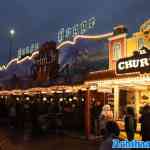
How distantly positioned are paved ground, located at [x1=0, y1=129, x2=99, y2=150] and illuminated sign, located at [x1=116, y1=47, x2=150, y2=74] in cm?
353

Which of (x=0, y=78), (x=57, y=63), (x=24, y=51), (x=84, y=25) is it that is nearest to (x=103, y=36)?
(x=84, y=25)

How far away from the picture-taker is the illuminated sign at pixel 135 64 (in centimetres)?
1501

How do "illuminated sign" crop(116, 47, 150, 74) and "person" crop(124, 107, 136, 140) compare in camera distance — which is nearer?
"person" crop(124, 107, 136, 140)

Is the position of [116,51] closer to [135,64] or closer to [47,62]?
[135,64]

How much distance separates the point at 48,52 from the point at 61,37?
151cm

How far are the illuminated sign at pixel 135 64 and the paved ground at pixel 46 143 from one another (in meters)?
3.53

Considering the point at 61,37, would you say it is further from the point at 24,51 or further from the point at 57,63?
the point at 24,51

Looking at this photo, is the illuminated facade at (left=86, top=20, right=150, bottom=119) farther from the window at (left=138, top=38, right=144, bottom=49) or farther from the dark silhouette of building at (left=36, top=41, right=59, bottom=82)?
the dark silhouette of building at (left=36, top=41, right=59, bottom=82)

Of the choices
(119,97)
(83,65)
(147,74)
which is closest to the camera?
(147,74)

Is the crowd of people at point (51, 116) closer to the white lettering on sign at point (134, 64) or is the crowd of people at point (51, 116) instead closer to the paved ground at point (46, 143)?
the paved ground at point (46, 143)

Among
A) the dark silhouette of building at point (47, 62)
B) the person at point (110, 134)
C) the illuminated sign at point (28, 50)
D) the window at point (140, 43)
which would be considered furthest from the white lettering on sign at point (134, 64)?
the illuminated sign at point (28, 50)

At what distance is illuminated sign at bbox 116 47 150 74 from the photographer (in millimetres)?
15012

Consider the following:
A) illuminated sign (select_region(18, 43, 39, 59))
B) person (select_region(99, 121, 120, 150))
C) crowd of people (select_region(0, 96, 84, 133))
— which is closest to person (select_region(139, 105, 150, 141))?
person (select_region(99, 121, 120, 150))

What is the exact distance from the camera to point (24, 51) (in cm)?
3659
